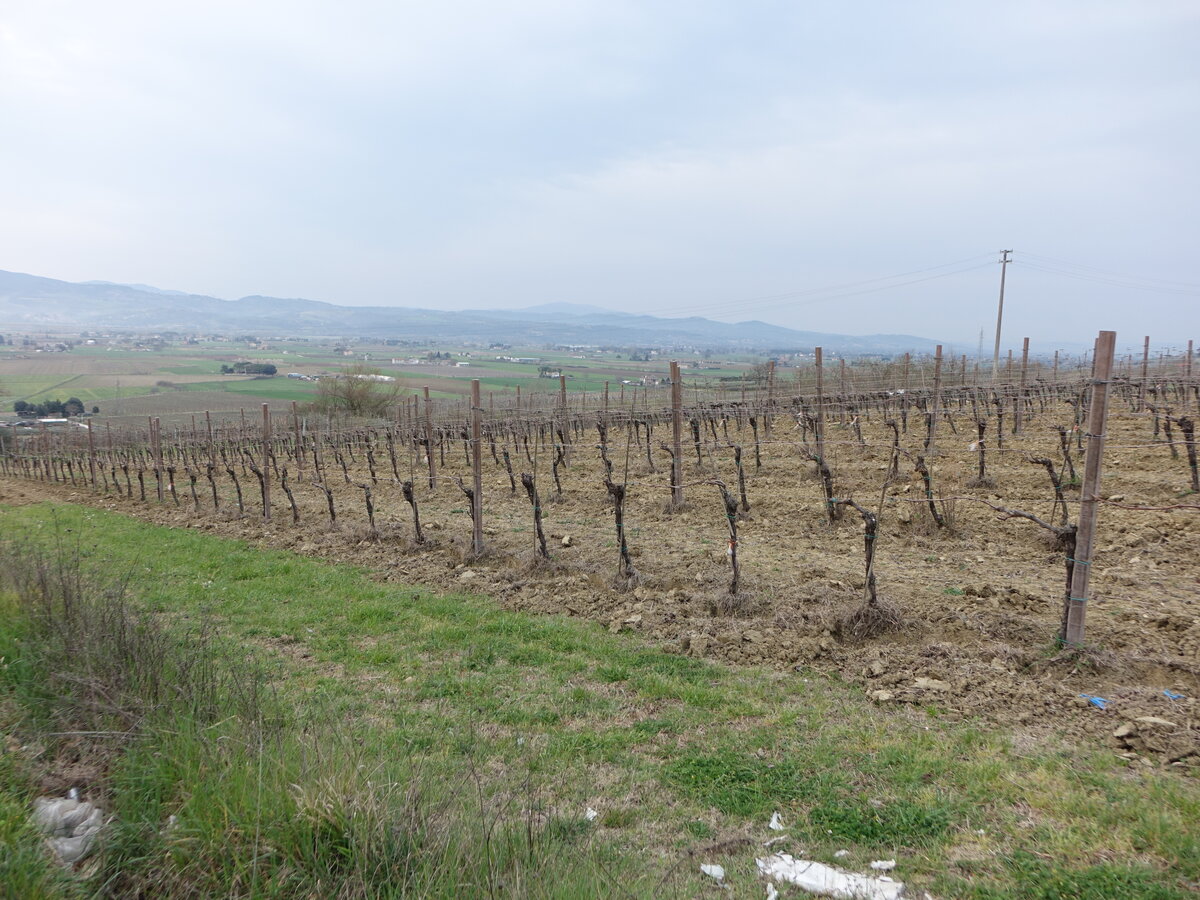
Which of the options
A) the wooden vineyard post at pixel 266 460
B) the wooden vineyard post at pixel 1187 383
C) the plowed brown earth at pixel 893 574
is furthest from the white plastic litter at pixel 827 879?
the wooden vineyard post at pixel 1187 383

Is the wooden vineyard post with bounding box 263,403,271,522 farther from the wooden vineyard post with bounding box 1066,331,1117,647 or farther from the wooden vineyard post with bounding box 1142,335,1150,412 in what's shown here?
the wooden vineyard post with bounding box 1142,335,1150,412

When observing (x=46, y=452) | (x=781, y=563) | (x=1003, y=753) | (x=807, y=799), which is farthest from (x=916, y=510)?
(x=46, y=452)

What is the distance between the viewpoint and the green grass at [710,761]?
10.6 feet

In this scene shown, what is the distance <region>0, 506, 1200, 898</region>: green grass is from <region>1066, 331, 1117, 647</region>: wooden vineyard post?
4.44 ft

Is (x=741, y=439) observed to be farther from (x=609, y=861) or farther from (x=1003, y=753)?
(x=609, y=861)

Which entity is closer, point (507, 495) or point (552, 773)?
point (552, 773)

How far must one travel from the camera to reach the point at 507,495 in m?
14.7

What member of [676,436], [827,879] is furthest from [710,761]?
[676,436]

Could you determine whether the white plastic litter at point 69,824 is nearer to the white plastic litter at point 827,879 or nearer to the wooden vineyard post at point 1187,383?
the white plastic litter at point 827,879

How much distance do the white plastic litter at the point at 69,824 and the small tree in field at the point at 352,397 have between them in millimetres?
37916

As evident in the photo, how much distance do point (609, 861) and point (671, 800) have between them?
0.87 m

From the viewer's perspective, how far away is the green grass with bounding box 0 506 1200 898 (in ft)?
10.6

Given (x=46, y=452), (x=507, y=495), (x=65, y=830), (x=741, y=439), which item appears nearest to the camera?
(x=65, y=830)

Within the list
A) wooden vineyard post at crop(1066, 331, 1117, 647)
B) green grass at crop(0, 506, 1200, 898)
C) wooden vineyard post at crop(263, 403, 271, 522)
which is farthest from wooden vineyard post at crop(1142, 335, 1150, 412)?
wooden vineyard post at crop(263, 403, 271, 522)
